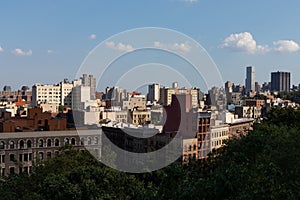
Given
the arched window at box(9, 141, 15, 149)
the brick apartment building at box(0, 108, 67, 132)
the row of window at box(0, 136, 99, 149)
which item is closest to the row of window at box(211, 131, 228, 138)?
the row of window at box(0, 136, 99, 149)

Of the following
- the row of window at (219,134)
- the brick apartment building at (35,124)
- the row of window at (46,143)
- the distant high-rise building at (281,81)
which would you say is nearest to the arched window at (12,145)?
the row of window at (46,143)

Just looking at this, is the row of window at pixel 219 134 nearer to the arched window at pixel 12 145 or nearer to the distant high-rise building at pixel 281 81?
the arched window at pixel 12 145

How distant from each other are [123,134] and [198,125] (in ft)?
18.9

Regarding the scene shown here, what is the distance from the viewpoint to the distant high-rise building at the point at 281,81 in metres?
157

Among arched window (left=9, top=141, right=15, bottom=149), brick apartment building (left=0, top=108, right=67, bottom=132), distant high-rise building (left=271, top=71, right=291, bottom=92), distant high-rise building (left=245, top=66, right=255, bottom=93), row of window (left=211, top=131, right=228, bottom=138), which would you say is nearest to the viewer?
arched window (left=9, top=141, right=15, bottom=149)

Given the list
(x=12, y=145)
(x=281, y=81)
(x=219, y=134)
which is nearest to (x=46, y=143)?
(x=12, y=145)

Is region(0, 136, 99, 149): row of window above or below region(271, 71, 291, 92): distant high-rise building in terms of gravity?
below

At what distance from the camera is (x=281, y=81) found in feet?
520

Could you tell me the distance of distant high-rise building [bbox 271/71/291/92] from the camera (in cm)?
15700

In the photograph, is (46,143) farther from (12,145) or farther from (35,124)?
(35,124)

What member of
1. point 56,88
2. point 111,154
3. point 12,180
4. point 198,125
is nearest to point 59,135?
point 111,154

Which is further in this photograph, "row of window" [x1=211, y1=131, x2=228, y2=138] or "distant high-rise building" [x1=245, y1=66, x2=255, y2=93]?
"distant high-rise building" [x1=245, y1=66, x2=255, y2=93]

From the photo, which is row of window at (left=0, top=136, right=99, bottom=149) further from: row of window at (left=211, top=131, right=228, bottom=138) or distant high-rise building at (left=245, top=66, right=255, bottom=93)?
distant high-rise building at (left=245, top=66, right=255, bottom=93)

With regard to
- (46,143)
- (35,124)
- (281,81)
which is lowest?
(46,143)
